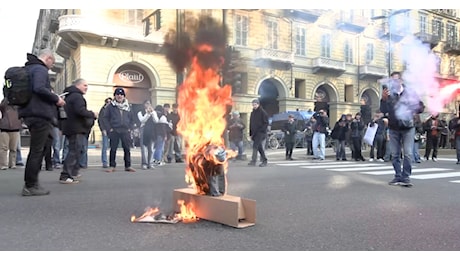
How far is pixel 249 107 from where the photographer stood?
10570 millimetres

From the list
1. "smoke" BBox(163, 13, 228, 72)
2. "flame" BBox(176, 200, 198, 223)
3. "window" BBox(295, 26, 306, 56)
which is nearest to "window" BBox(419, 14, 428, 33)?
"window" BBox(295, 26, 306, 56)

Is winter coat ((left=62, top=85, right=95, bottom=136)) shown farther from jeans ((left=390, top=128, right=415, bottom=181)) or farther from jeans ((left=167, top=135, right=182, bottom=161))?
jeans ((left=390, top=128, right=415, bottom=181))

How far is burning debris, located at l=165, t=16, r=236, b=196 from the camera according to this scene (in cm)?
411

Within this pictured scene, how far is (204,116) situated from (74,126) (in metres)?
3.57

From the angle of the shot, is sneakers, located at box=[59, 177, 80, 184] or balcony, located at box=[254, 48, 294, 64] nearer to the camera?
sneakers, located at box=[59, 177, 80, 184]

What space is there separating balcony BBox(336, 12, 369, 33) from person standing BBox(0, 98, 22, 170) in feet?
23.8

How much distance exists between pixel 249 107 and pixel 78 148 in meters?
4.98

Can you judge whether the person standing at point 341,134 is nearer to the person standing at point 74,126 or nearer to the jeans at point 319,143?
the jeans at point 319,143

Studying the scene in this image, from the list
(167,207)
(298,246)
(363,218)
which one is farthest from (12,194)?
(363,218)

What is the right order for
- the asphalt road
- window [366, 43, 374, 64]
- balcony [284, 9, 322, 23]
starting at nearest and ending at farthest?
the asphalt road, balcony [284, 9, 322, 23], window [366, 43, 374, 64]

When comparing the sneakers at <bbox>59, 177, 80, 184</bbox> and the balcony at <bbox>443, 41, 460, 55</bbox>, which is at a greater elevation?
the balcony at <bbox>443, 41, 460, 55</bbox>

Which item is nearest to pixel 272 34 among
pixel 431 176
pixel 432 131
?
pixel 431 176

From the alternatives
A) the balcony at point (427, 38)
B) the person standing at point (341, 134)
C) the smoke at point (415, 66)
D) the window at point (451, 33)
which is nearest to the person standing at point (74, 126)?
the smoke at point (415, 66)
